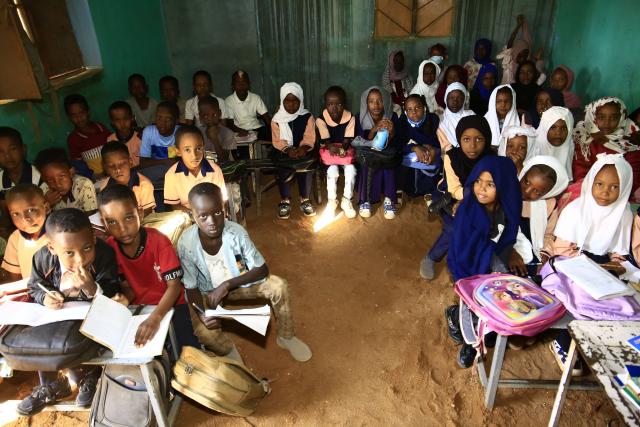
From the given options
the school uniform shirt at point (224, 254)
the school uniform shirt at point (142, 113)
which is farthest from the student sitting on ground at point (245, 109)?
the school uniform shirt at point (224, 254)

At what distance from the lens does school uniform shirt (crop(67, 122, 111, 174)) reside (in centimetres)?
385

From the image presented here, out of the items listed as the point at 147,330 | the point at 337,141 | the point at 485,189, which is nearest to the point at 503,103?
the point at 337,141

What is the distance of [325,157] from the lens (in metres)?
4.37

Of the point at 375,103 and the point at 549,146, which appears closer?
the point at 549,146

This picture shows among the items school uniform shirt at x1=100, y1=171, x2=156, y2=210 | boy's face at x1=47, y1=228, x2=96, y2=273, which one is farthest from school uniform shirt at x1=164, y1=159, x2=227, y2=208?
boy's face at x1=47, y1=228, x2=96, y2=273

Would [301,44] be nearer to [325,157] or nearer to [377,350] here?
[325,157]

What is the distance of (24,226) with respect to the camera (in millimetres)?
2338

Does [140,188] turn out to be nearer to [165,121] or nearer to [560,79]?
[165,121]

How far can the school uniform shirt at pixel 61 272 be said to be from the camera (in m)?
2.06

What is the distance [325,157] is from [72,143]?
2412 millimetres

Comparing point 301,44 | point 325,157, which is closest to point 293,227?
point 325,157

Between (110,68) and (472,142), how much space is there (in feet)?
13.3

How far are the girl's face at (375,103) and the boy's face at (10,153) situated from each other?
3079 mm

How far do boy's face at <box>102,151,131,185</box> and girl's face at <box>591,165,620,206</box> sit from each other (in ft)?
10.7
